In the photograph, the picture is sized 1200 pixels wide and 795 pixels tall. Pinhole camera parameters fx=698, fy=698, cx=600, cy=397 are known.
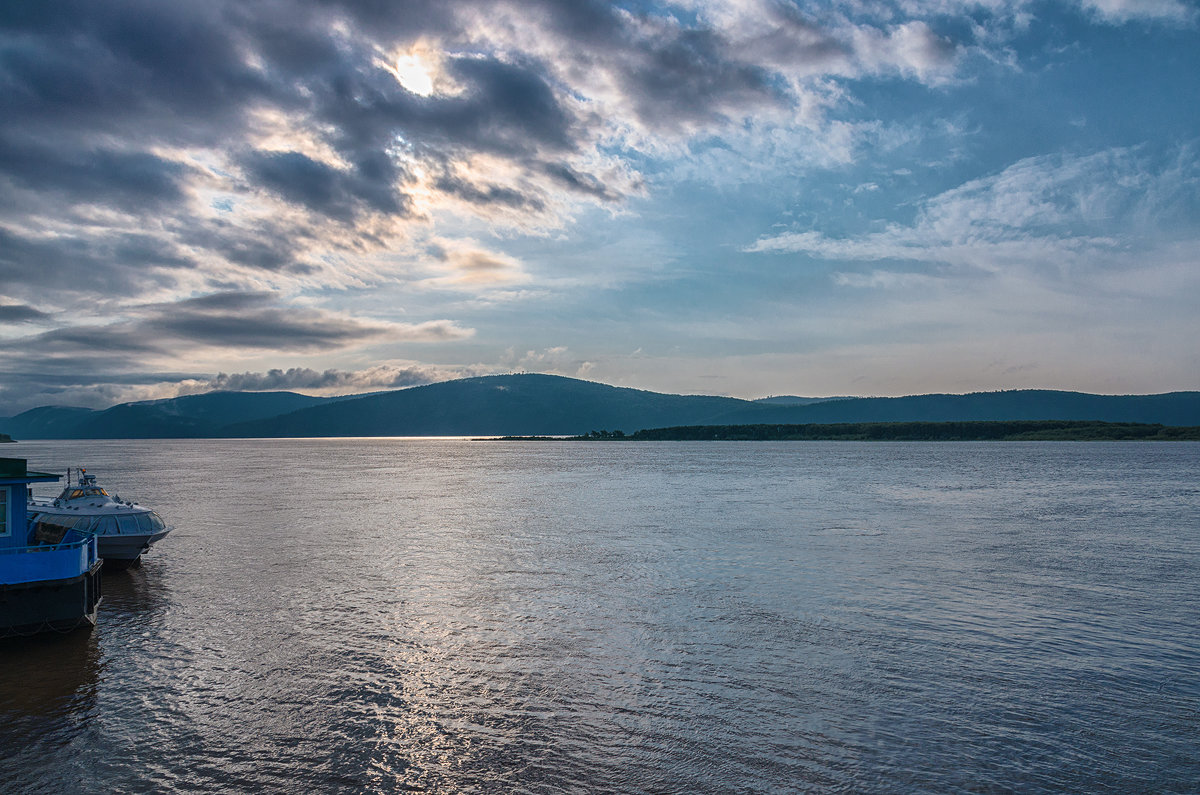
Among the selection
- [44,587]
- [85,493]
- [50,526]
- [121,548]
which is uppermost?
[85,493]

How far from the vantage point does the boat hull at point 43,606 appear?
20469mm

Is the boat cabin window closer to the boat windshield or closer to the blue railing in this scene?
the boat windshield

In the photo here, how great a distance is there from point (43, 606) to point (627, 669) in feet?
57.5

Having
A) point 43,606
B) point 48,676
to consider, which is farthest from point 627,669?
point 43,606

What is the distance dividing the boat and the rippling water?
147 centimetres

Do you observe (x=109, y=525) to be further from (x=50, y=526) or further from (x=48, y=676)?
(x=48, y=676)

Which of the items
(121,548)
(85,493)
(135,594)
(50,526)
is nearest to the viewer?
(135,594)

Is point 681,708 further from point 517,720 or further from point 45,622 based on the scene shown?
point 45,622

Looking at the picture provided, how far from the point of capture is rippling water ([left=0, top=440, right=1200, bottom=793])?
13.0 metres

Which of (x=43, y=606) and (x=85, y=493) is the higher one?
(x=85, y=493)

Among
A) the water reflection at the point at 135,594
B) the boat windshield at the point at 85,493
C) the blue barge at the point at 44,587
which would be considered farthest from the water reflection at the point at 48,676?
the boat windshield at the point at 85,493

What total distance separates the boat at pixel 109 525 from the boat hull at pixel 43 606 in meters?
12.8

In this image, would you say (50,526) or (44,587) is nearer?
(44,587)

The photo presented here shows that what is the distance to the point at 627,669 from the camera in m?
18.2
